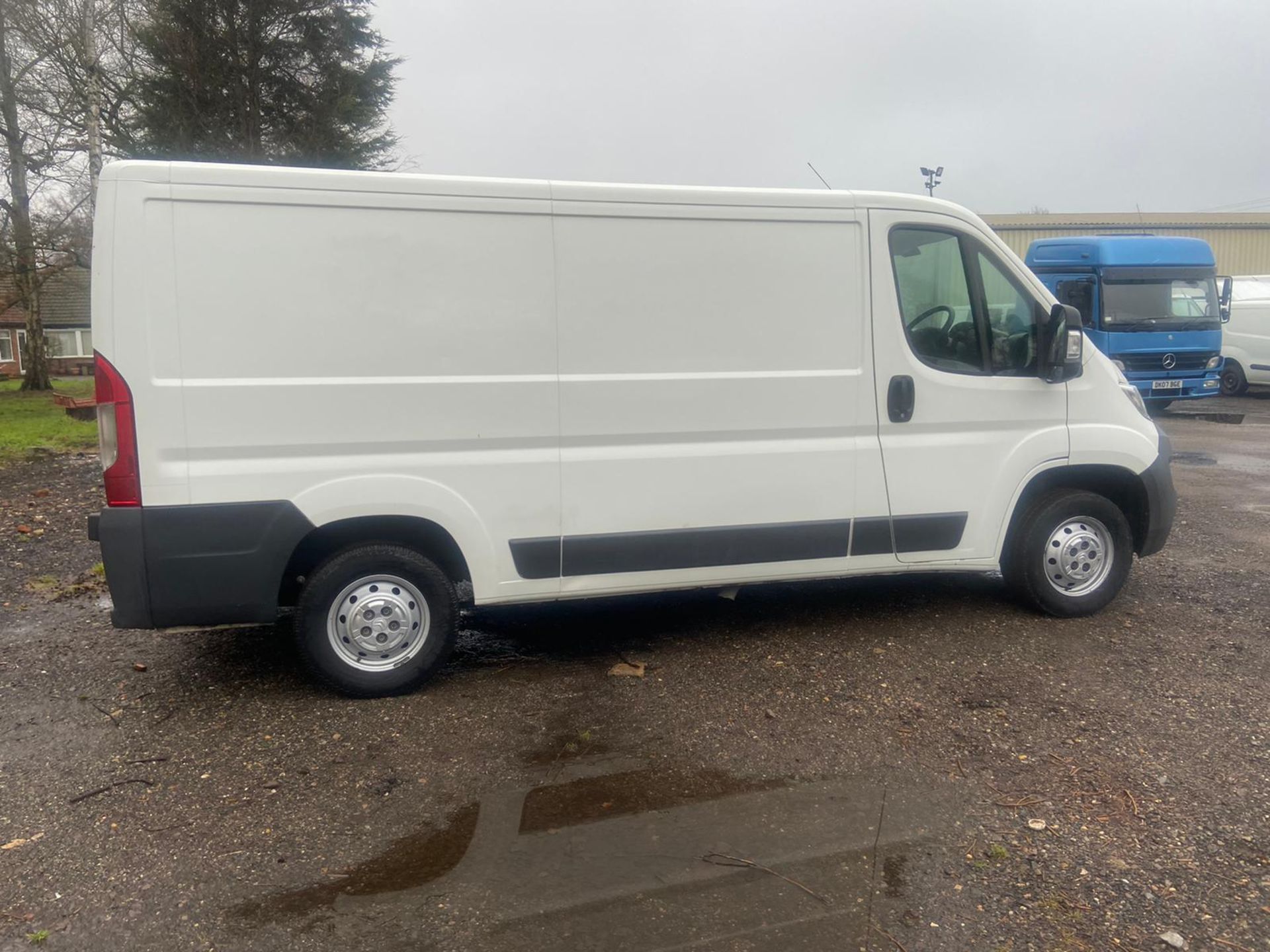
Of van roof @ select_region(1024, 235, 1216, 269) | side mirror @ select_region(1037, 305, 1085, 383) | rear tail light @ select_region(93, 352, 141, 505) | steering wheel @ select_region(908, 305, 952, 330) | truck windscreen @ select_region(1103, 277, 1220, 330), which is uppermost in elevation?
van roof @ select_region(1024, 235, 1216, 269)

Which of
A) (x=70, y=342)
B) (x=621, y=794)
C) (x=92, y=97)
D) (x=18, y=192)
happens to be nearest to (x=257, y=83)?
(x=92, y=97)

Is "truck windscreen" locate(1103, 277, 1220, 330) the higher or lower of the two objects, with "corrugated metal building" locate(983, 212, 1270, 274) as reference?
lower

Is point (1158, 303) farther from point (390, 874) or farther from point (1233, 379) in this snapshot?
point (390, 874)

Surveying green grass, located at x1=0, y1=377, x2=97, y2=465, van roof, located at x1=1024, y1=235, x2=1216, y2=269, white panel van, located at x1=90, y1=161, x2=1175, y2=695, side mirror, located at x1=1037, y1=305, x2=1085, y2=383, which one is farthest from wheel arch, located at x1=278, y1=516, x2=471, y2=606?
van roof, located at x1=1024, y1=235, x2=1216, y2=269

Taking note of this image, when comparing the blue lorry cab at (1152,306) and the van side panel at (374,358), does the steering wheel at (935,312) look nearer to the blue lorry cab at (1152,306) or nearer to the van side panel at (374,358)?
the van side panel at (374,358)

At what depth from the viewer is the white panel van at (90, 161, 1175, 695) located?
13.9ft

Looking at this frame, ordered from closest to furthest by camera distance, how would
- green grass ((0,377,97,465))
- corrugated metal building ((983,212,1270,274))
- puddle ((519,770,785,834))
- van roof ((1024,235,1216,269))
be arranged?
puddle ((519,770,785,834)), green grass ((0,377,97,465)), van roof ((1024,235,1216,269)), corrugated metal building ((983,212,1270,274))

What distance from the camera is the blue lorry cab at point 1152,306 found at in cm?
1583

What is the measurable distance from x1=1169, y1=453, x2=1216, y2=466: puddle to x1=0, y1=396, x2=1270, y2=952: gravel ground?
664cm

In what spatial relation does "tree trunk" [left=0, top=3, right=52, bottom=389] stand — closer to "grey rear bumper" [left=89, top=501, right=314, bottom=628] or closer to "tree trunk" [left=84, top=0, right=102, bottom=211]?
"tree trunk" [left=84, top=0, right=102, bottom=211]

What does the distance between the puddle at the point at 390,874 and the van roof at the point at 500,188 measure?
2.67m

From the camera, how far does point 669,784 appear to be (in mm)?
3893

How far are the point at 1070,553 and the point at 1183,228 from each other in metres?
34.4

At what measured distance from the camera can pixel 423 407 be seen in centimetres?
449
